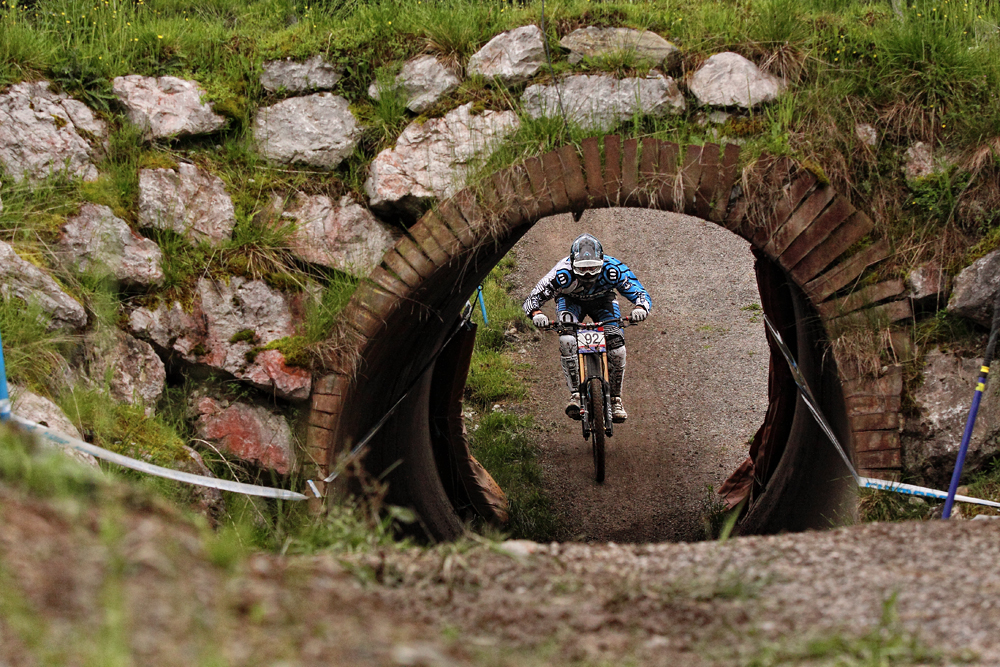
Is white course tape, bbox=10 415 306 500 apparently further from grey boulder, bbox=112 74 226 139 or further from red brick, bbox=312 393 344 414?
grey boulder, bbox=112 74 226 139

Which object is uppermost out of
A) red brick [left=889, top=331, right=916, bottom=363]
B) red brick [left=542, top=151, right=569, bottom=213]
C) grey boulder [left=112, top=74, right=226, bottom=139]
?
grey boulder [left=112, top=74, right=226, bottom=139]

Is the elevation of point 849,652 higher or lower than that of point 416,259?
lower

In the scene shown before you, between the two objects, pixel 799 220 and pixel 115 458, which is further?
pixel 799 220

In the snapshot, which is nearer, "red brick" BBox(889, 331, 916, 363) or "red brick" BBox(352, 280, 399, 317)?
"red brick" BBox(889, 331, 916, 363)

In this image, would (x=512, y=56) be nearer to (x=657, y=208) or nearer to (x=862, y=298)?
(x=657, y=208)

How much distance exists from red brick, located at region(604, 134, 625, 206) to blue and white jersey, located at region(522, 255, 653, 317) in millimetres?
2992

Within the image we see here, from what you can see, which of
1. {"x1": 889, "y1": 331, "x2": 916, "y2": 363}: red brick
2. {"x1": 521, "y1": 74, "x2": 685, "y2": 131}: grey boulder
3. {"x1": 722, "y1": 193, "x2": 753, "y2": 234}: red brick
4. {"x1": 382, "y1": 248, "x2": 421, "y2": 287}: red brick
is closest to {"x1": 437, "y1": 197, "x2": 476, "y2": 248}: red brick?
{"x1": 382, "y1": 248, "x2": 421, "y2": 287}: red brick

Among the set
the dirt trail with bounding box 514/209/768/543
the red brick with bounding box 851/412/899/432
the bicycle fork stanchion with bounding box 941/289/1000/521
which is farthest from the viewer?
the dirt trail with bounding box 514/209/768/543

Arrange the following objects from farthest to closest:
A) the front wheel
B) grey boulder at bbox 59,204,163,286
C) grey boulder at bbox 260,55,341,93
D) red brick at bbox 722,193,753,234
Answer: the front wheel, grey boulder at bbox 260,55,341,93, grey boulder at bbox 59,204,163,286, red brick at bbox 722,193,753,234

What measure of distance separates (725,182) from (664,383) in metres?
6.65

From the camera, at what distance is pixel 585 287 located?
8172 mm

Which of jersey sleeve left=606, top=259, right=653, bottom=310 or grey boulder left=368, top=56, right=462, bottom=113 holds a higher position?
grey boulder left=368, top=56, right=462, bottom=113

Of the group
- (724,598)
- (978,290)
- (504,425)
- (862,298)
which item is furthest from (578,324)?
(724,598)

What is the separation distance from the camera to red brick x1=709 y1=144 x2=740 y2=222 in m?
4.90
